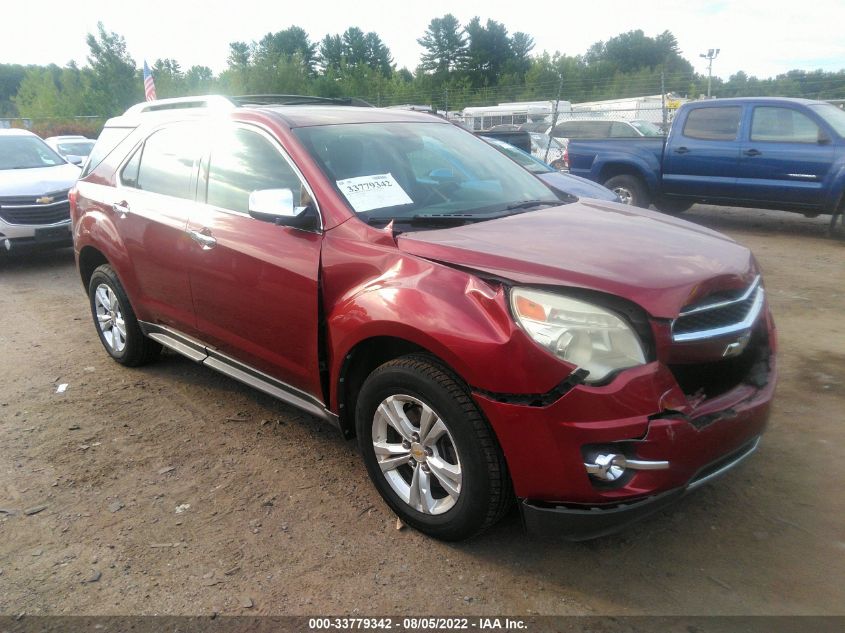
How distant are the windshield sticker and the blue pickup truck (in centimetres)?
782

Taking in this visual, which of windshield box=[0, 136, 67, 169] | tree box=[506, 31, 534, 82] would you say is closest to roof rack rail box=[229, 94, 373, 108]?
windshield box=[0, 136, 67, 169]

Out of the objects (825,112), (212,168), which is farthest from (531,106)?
(212,168)

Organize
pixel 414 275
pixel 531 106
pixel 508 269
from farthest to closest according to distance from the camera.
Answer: pixel 531 106, pixel 414 275, pixel 508 269

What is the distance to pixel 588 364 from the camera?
7.93 feet

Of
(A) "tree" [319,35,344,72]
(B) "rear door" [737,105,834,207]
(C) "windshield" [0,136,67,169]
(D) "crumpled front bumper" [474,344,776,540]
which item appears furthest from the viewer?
(A) "tree" [319,35,344,72]

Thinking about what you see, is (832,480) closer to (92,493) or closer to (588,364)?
(588,364)

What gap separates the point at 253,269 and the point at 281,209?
1.46 ft

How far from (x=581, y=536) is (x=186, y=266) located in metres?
2.66

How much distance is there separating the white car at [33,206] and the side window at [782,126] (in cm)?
946

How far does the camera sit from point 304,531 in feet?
10.0

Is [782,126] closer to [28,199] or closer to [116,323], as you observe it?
[116,323]

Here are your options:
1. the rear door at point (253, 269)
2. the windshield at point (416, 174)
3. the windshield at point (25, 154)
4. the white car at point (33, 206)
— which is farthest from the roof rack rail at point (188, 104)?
the windshield at point (25, 154)

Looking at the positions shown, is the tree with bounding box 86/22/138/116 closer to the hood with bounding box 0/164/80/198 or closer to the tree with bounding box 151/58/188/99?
the tree with bounding box 151/58/188/99

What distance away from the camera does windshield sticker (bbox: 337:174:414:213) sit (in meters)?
3.27
